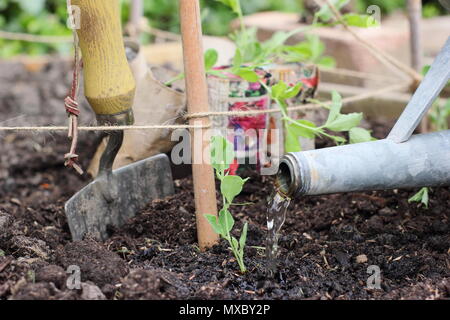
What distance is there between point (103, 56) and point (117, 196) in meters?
0.41

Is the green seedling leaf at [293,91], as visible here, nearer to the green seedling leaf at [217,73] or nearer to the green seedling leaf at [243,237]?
the green seedling leaf at [217,73]

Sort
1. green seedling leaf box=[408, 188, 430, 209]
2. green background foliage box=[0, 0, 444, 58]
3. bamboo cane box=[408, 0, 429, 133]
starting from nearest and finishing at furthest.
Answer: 1. green seedling leaf box=[408, 188, 430, 209]
2. bamboo cane box=[408, 0, 429, 133]
3. green background foliage box=[0, 0, 444, 58]

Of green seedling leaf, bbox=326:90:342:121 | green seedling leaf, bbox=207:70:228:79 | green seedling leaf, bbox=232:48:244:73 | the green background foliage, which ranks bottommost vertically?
green seedling leaf, bbox=326:90:342:121

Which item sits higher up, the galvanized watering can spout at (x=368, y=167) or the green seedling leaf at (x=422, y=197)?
the galvanized watering can spout at (x=368, y=167)

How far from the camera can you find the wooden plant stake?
4.89 ft

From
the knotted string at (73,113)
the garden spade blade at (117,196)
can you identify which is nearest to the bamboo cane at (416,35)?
the garden spade blade at (117,196)

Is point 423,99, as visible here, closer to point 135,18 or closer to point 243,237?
point 243,237

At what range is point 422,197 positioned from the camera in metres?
1.75

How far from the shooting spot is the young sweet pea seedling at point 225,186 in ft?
4.71

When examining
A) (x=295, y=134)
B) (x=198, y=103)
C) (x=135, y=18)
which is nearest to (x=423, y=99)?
(x=295, y=134)

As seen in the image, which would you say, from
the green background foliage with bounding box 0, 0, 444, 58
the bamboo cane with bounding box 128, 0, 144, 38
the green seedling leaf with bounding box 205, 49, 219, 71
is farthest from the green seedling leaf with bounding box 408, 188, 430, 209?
the green background foliage with bounding box 0, 0, 444, 58

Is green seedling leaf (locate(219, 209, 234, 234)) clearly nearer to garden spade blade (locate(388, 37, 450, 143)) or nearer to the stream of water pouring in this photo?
the stream of water pouring

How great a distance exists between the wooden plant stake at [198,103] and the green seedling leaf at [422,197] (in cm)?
56

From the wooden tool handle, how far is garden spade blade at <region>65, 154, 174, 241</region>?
24 centimetres
